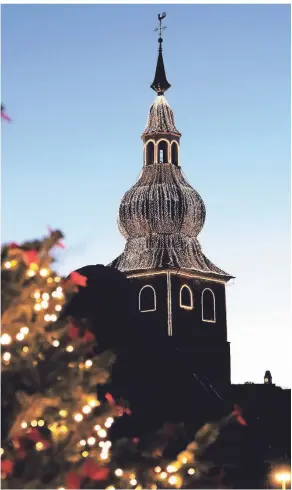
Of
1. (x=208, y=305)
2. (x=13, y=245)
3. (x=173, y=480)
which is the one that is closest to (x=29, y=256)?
(x=13, y=245)

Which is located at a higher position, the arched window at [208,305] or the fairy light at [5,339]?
the arched window at [208,305]

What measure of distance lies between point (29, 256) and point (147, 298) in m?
40.6

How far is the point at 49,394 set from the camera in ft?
37.3

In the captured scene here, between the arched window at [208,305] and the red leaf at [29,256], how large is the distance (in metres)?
41.6

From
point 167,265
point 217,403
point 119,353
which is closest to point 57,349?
point 119,353

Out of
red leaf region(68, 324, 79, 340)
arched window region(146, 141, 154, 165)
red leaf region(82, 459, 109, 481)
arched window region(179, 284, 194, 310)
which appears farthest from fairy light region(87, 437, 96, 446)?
arched window region(146, 141, 154, 165)

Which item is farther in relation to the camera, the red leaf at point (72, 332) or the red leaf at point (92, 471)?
the red leaf at point (72, 332)

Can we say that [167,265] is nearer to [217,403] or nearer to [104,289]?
[217,403]

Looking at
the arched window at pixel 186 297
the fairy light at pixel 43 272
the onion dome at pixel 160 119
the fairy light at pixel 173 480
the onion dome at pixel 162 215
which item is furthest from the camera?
the onion dome at pixel 160 119

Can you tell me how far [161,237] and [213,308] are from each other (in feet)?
16.6

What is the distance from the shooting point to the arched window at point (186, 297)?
171 feet

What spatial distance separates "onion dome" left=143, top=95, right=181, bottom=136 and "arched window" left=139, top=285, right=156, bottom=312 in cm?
976

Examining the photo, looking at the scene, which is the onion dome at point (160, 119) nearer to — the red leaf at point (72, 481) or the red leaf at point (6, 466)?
the red leaf at point (6, 466)

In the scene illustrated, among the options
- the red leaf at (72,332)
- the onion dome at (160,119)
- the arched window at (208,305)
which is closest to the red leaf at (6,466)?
the red leaf at (72,332)
